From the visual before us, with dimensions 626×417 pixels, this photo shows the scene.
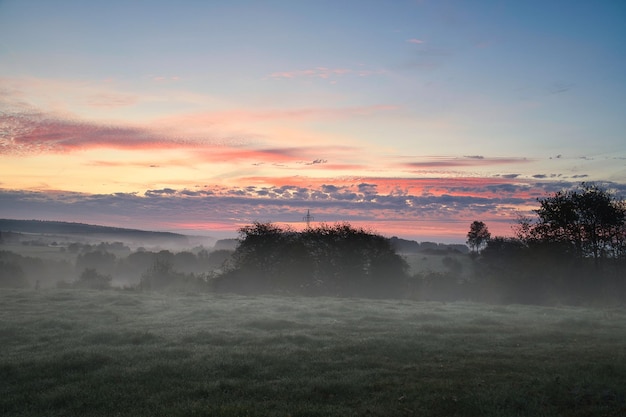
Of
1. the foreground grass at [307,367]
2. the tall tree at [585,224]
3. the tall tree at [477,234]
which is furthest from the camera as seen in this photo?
the tall tree at [477,234]

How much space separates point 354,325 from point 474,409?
20306 millimetres

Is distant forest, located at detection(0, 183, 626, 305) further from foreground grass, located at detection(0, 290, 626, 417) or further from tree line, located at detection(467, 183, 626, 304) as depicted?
foreground grass, located at detection(0, 290, 626, 417)

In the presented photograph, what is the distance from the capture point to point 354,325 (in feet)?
115

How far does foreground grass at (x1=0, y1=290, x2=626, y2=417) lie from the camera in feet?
50.6

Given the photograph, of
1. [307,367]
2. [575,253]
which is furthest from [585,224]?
[307,367]

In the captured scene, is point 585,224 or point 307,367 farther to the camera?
point 585,224

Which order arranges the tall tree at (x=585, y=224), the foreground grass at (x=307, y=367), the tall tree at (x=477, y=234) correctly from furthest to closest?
1. the tall tree at (x=477, y=234)
2. the tall tree at (x=585, y=224)
3. the foreground grass at (x=307, y=367)

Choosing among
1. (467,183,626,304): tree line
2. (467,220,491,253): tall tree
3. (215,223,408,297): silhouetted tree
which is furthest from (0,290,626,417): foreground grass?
(467,220,491,253): tall tree

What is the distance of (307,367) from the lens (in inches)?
811

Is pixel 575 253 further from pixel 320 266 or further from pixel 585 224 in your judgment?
pixel 320 266

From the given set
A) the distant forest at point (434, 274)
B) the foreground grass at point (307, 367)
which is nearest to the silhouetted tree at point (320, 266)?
the distant forest at point (434, 274)

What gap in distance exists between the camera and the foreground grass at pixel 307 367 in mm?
15430

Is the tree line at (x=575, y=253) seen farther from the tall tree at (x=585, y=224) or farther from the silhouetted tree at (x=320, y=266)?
the silhouetted tree at (x=320, y=266)

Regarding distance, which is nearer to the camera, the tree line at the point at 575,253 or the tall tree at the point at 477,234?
the tree line at the point at 575,253
